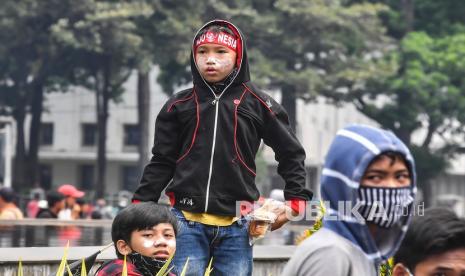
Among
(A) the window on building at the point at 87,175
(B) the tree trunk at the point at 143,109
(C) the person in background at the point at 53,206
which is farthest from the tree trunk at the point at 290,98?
(A) the window on building at the point at 87,175

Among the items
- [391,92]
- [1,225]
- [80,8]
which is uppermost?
[80,8]

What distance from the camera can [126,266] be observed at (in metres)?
4.51

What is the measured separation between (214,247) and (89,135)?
2236 inches

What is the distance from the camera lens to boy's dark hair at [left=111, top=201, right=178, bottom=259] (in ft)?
15.5

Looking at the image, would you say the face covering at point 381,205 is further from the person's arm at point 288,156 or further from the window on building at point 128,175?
the window on building at point 128,175

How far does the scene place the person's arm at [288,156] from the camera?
5.02 m

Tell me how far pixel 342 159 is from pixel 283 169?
2.24 meters

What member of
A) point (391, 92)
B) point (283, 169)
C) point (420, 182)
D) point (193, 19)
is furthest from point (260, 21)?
point (283, 169)

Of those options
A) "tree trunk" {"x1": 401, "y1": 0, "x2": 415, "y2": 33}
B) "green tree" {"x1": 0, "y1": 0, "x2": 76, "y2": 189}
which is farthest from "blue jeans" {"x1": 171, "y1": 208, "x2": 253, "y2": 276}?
"tree trunk" {"x1": 401, "y1": 0, "x2": 415, "y2": 33}

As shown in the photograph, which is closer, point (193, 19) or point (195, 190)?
point (195, 190)

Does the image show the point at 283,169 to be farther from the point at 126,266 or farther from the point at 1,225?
the point at 1,225

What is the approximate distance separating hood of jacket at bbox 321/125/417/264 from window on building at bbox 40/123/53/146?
58.9 m

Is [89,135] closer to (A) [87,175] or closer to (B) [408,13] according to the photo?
(A) [87,175]

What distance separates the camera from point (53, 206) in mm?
14500
